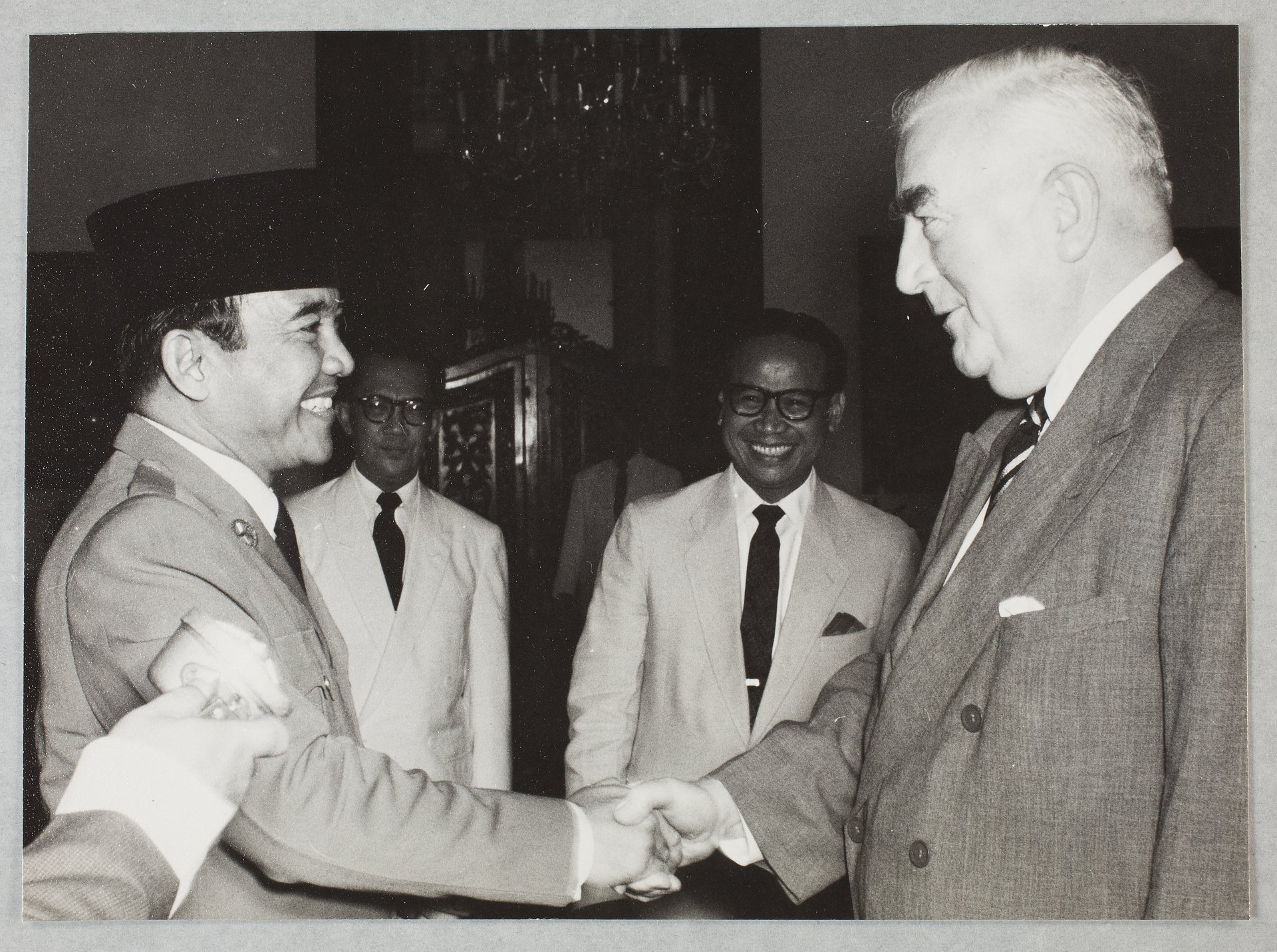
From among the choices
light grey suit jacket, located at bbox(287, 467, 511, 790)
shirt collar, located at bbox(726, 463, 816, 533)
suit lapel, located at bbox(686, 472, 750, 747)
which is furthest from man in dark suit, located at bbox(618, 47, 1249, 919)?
light grey suit jacket, located at bbox(287, 467, 511, 790)

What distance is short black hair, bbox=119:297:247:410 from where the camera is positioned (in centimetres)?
177

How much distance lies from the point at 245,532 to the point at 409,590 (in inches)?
10.7

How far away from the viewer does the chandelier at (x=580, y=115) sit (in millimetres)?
1791

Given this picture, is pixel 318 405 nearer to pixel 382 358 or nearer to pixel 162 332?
pixel 382 358

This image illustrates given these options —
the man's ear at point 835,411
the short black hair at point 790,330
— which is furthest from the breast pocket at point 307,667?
the man's ear at point 835,411

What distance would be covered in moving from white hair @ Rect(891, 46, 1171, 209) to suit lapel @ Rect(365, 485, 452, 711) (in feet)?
3.18

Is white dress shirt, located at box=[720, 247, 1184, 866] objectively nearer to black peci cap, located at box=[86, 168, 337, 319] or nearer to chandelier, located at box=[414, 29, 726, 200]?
chandelier, located at box=[414, 29, 726, 200]

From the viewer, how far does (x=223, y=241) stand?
5.85 ft

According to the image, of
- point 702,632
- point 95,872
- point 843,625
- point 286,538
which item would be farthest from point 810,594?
point 95,872

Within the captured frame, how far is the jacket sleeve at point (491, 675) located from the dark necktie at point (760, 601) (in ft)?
1.26

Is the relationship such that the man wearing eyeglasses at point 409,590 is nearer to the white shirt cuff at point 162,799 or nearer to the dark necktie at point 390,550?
the dark necktie at point 390,550


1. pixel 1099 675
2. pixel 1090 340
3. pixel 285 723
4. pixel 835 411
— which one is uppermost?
pixel 1090 340

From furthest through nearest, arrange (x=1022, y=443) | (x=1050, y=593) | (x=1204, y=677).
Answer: (x=1022, y=443)
(x=1050, y=593)
(x=1204, y=677)

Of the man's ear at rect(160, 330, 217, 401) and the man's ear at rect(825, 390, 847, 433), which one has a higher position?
the man's ear at rect(160, 330, 217, 401)
